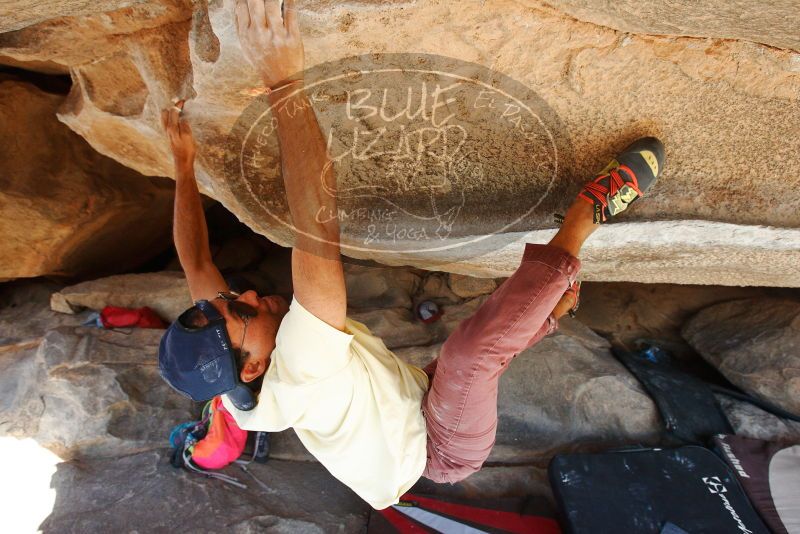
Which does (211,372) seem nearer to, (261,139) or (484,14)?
(261,139)

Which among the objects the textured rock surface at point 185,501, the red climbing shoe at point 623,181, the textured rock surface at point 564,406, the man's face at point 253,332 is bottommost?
the textured rock surface at point 185,501

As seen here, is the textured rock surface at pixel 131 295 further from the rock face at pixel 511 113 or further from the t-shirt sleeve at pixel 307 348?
the t-shirt sleeve at pixel 307 348

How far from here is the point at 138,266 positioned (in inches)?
138

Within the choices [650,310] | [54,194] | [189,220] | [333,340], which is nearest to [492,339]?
[333,340]

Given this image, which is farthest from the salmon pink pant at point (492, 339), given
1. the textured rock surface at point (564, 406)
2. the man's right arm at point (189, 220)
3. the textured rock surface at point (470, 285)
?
the textured rock surface at point (470, 285)

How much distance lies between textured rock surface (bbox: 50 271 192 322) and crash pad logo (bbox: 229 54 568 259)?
1279 mm

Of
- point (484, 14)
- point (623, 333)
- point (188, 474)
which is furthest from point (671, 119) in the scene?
point (188, 474)

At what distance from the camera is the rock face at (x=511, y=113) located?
3.90 feet

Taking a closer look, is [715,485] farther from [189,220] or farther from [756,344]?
[189,220]

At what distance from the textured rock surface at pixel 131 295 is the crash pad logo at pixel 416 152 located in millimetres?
1279

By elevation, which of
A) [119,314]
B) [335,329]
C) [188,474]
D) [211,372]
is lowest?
[188,474]

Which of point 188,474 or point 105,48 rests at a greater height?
point 105,48

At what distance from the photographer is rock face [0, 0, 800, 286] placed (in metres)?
1.19

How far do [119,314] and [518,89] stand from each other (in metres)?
2.39
